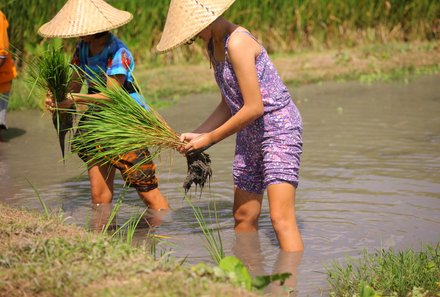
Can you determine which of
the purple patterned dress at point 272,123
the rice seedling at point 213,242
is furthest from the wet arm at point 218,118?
the rice seedling at point 213,242

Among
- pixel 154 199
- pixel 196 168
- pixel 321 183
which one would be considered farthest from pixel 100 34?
pixel 321 183

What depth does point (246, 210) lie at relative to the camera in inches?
207

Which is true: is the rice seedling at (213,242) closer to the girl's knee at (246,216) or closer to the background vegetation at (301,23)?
the girl's knee at (246,216)

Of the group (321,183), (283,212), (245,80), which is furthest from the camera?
(321,183)

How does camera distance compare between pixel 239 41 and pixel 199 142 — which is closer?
pixel 239 41

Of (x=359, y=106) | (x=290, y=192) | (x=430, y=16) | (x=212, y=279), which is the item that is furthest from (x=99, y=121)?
(x=430, y=16)

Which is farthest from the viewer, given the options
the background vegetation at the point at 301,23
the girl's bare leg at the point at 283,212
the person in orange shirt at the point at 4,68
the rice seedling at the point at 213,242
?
the background vegetation at the point at 301,23

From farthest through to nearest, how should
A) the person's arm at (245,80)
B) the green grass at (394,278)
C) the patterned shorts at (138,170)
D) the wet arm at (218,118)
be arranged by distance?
the patterned shorts at (138,170) → the wet arm at (218,118) → the person's arm at (245,80) → the green grass at (394,278)

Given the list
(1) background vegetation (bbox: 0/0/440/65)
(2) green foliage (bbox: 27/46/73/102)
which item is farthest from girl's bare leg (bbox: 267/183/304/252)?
(1) background vegetation (bbox: 0/0/440/65)

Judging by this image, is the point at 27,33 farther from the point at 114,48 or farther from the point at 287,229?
the point at 287,229

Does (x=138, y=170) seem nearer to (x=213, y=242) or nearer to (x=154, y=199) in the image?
(x=154, y=199)

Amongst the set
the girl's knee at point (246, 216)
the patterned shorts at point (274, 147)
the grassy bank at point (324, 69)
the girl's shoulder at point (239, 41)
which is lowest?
the grassy bank at point (324, 69)

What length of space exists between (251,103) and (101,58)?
1.47 metres

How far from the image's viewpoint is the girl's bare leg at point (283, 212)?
15.6 ft
